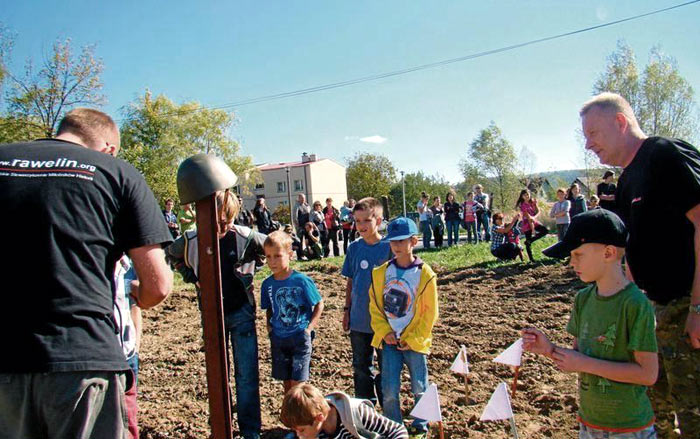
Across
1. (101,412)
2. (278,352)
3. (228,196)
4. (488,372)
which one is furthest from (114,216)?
(488,372)

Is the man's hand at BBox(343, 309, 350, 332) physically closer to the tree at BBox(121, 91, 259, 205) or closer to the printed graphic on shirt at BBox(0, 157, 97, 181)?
the printed graphic on shirt at BBox(0, 157, 97, 181)

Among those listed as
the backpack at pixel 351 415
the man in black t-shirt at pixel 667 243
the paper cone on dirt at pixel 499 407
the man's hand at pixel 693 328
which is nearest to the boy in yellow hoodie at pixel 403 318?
the backpack at pixel 351 415

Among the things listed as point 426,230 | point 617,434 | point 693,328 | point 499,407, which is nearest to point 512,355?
point 499,407

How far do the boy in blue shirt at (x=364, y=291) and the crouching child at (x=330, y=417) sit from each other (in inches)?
34.7

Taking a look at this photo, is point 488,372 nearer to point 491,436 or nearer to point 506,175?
point 491,436

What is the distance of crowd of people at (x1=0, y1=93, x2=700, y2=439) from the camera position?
1751mm

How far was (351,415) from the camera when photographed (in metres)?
2.83

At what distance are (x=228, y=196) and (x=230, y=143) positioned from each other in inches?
1867

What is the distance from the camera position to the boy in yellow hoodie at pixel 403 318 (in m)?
3.41

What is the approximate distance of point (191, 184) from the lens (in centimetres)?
194

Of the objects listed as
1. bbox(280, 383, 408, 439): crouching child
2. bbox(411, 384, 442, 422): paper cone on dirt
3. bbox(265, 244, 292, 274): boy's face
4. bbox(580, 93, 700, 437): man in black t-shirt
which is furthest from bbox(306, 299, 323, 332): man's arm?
bbox(580, 93, 700, 437): man in black t-shirt

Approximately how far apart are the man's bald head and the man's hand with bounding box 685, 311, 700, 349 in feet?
9.46

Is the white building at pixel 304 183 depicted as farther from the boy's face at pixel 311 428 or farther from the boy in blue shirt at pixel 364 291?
the boy's face at pixel 311 428

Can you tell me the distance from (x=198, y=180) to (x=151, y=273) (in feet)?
1.42
